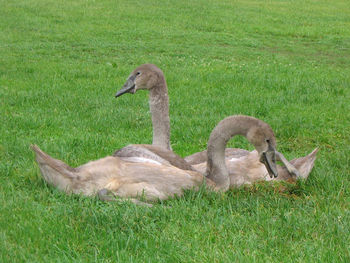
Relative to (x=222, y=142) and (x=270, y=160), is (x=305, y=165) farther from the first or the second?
(x=222, y=142)

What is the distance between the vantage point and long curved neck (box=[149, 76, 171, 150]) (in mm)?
6605

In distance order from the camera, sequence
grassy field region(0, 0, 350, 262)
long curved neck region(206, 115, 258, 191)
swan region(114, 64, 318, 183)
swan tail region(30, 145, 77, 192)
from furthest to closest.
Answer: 1. swan region(114, 64, 318, 183)
2. long curved neck region(206, 115, 258, 191)
3. swan tail region(30, 145, 77, 192)
4. grassy field region(0, 0, 350, 262)

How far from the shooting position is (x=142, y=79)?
21.3 ft

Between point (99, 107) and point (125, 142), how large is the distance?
7.03 feet

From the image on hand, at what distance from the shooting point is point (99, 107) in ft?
30.0

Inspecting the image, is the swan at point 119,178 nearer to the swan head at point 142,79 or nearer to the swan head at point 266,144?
the swan head at point 266,144

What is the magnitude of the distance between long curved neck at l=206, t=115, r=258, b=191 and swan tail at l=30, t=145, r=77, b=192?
137 centimetres

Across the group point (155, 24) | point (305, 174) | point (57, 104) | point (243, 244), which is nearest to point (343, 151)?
point (305, 174)

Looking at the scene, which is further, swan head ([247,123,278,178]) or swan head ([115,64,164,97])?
swan head ([115,64,164,97])

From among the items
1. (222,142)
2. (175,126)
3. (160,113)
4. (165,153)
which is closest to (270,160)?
(222,142)

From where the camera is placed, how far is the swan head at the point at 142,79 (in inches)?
253

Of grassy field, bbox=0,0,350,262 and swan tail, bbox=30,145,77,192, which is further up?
swan tail, bbox=30,145,77,192

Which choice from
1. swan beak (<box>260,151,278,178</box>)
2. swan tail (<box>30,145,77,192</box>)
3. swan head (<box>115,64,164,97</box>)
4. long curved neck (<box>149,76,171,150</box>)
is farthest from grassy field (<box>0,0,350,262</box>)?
swan head (<box>115,64,164,97</box>)

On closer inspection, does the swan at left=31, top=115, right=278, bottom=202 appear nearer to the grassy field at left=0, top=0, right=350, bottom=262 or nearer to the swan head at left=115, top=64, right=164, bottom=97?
the grassy field at left=0, top=0, right=350, bottom=262
